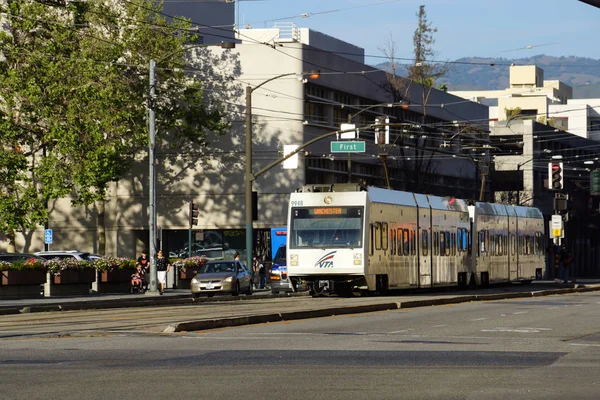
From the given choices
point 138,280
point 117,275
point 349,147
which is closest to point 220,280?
point 138,280

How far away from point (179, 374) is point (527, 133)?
330ft

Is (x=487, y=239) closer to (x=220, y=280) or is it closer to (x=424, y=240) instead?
(x=424, y=240)

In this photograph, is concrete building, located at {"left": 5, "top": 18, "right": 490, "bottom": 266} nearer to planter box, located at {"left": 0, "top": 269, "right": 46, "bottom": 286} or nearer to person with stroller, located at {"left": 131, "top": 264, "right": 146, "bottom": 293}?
person with stroller, located at {"left": 131, "top": 264, "right": 146, "bottom": 293}

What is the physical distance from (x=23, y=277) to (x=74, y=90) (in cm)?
1807

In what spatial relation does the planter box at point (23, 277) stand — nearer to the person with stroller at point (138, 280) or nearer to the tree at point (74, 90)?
the person with stroller at point (138, 280)

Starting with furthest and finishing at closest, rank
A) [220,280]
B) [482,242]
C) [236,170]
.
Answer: [236,170] < [482,242] < [220,280]

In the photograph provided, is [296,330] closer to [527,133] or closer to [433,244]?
[433,244]

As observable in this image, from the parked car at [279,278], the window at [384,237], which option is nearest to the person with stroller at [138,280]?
the parked car at [279,278]

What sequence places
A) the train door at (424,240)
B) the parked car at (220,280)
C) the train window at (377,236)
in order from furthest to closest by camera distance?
the train door at (424,240), the parked car at (220,280), the train window at (377,236)

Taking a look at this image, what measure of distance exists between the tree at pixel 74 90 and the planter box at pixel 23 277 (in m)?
15.8

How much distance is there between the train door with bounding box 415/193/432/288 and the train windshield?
5850 millimetres

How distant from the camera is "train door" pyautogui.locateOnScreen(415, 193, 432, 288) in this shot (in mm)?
43031

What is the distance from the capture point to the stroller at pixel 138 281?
46.2 metres

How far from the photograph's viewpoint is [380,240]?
38.7m
